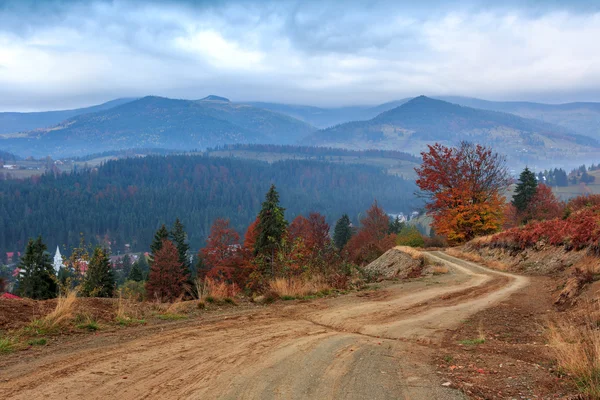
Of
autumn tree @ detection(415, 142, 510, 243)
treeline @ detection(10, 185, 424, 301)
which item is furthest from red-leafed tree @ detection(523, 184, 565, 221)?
autumn tree @ detection(415, 142, 510, 243)

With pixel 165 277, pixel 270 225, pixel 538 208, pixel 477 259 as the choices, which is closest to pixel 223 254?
pixel 165 277

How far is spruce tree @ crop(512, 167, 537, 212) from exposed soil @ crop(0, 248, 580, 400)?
6251 cm

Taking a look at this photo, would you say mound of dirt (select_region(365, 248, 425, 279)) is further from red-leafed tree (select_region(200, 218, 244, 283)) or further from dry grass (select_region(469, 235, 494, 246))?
red-leafed tree (select_region(200, 218, 244, 283))

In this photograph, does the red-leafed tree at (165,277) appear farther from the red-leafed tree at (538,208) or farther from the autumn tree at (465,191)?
the red-leafed tree at (538,208)

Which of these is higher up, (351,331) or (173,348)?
(173,348)

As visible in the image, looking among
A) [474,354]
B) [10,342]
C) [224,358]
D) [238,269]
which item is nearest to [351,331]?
[474,354]

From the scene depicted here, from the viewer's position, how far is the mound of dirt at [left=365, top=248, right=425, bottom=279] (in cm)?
2216

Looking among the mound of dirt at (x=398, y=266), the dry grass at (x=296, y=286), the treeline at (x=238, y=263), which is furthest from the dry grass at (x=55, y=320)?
the mound of dirt at (x=398, y=266)

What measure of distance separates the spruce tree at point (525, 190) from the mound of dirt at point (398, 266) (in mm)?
48541

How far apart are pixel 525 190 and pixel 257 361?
70098mm

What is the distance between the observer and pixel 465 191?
116ft

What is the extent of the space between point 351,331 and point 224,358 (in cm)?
351

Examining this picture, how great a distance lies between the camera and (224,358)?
7176 mm

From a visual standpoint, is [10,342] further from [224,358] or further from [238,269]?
[238,269]
